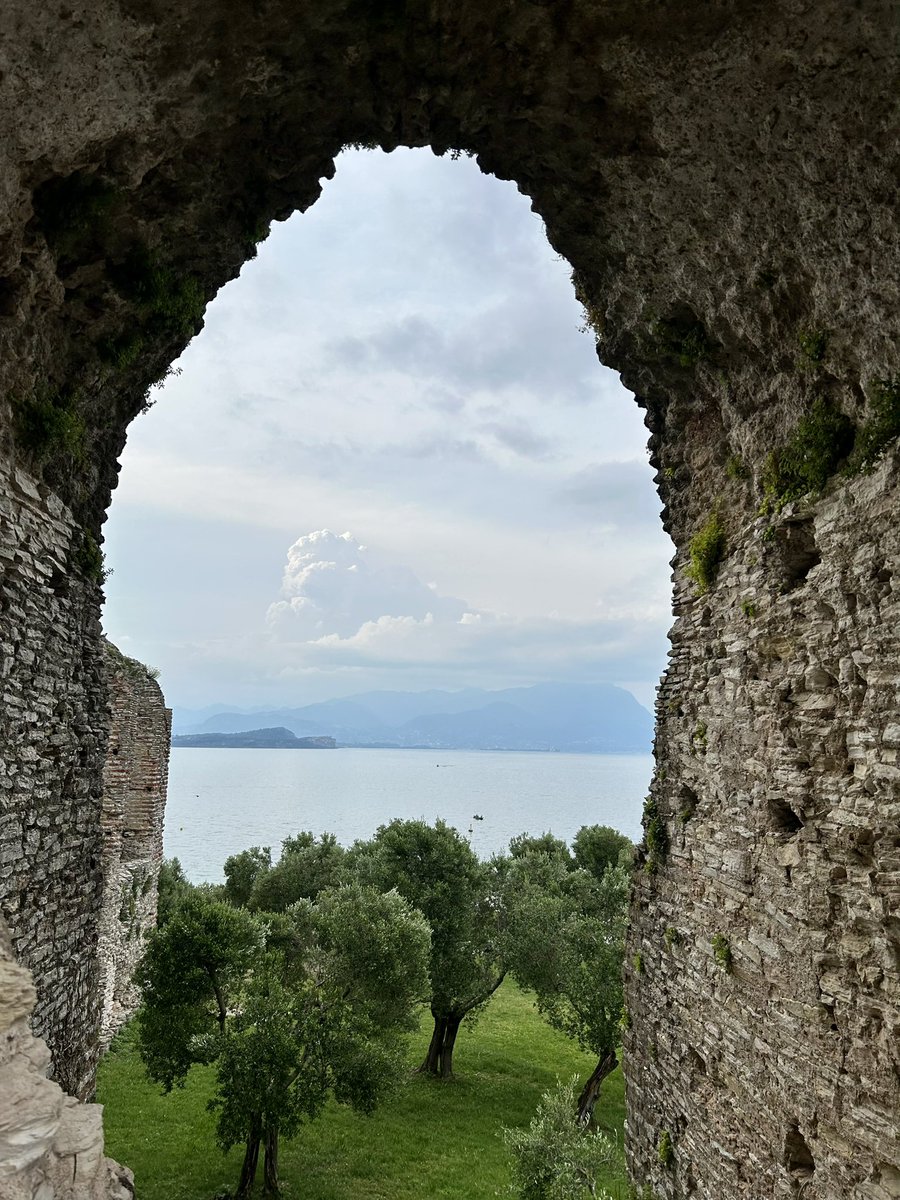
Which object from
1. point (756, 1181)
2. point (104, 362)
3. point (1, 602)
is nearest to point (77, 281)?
point (104, 362)

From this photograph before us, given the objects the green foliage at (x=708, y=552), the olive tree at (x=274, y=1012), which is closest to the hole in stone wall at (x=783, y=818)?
the green foliage at (x=708, y=552)

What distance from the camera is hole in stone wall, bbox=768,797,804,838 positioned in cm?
592

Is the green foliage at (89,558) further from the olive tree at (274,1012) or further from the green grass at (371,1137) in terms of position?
the green grass at (371,1137)

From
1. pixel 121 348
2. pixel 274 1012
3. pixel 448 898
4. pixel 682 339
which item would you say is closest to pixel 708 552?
pixel 682 339

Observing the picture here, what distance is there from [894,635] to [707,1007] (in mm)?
3997

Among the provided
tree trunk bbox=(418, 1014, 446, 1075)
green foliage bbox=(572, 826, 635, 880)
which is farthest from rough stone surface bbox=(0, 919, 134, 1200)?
green foliage bbox=(572, 826, 635, 880)

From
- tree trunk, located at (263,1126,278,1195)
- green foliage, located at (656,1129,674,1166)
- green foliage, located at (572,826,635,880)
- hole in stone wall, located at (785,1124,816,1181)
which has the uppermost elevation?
hole in stone wall, located at (785,1124,816,1181)

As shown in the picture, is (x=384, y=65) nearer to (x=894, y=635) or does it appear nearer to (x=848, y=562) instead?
(x=848, y=562)

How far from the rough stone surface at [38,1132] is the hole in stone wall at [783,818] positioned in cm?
498

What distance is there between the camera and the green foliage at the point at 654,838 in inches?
313

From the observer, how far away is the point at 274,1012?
39.9ft

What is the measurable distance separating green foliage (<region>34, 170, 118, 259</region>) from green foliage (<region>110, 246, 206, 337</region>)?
0.57m

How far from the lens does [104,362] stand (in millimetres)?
7160

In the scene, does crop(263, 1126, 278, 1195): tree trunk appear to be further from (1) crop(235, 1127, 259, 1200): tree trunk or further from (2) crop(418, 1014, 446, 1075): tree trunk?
(2) crop(418, 1014, 446, 1075): tree trunk
